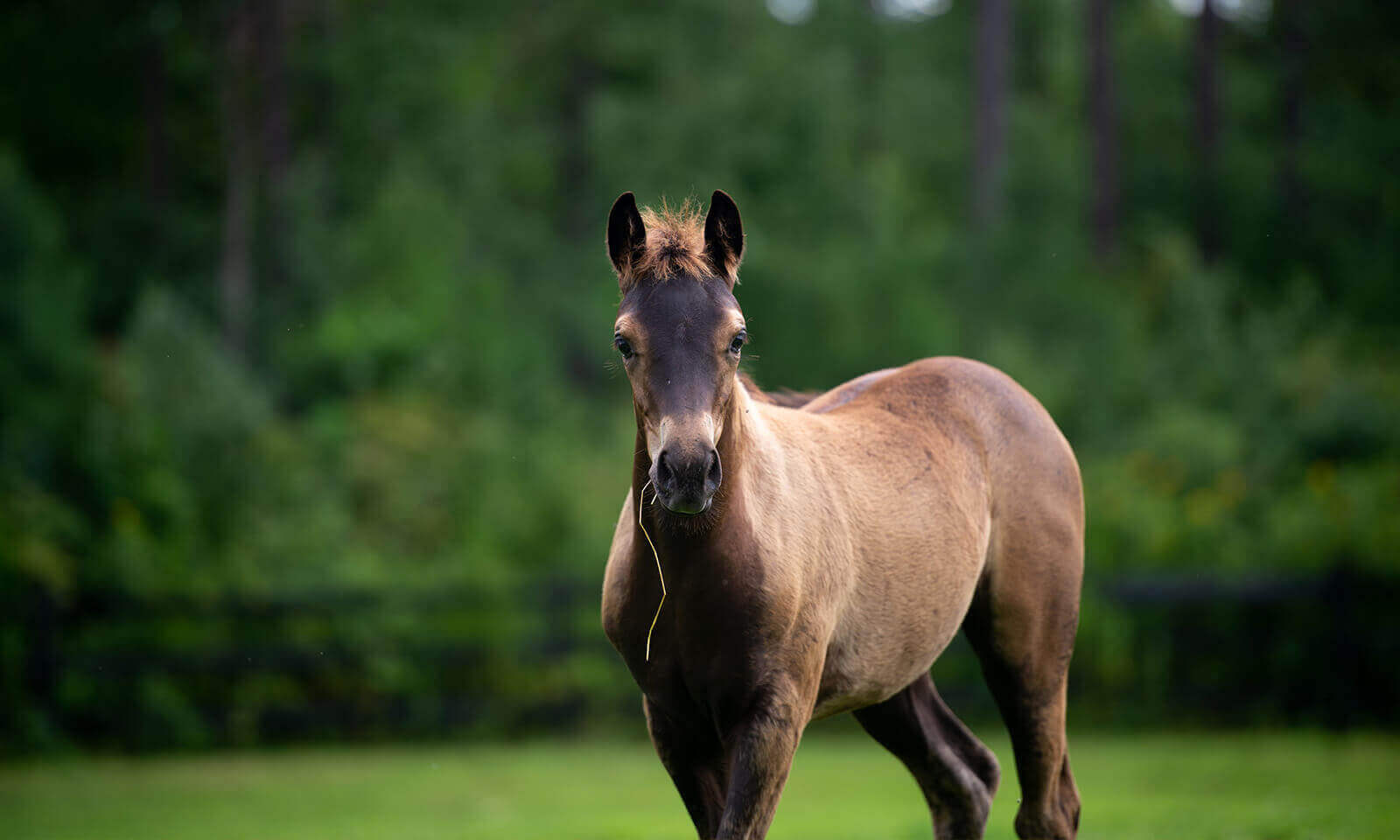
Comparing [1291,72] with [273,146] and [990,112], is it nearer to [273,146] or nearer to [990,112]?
[990,112]

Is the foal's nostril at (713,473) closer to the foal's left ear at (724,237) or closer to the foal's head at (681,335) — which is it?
the foal's head at (681,335)

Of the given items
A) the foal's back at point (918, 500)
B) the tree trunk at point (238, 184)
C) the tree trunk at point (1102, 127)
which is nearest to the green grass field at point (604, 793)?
the foal's back at point (918, 500)

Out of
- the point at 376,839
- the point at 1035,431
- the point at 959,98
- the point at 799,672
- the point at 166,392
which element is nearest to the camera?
the point at 799,672

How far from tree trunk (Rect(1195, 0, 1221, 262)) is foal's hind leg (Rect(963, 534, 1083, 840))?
21507mm

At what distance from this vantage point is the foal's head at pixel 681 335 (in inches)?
146

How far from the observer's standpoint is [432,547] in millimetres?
18922

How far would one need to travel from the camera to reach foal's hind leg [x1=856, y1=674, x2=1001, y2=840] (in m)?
5.49

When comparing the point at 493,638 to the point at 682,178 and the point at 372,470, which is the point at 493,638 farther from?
the point at 682,178

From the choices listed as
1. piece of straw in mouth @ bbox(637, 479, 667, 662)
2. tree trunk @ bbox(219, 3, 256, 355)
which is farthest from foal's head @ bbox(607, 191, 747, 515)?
tree trunk @ bbox(219, 3, 256, 355)

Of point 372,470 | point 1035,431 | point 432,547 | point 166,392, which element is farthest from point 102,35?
point 1035,431

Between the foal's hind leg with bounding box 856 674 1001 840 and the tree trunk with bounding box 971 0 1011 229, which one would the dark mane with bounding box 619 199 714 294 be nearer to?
the foal's hind leg with bounding box 856 674 1001 840

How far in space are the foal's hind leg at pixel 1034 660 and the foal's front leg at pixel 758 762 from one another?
1.52m

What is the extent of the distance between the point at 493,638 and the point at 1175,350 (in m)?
11.6

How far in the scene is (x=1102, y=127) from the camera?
81.1ft
